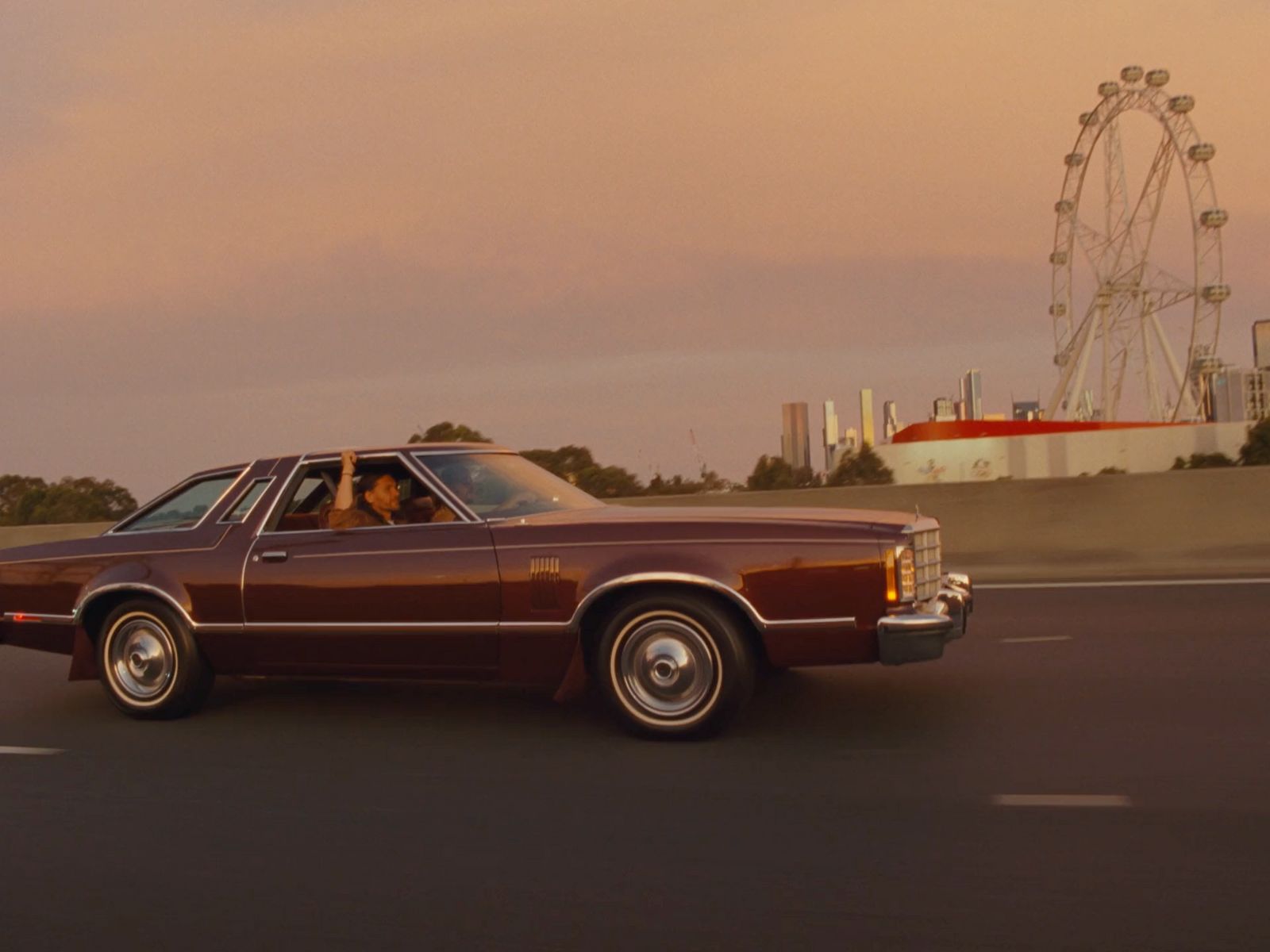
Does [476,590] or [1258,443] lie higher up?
[1258,443]

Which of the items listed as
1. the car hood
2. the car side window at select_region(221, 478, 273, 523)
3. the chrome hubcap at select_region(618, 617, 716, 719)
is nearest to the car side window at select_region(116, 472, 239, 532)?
the car side window at select_region(221, 478, 273, 523)

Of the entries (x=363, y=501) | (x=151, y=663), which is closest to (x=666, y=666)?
(x=363, y=501)

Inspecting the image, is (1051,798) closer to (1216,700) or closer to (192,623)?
(1216,700)

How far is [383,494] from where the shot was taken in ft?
25.0

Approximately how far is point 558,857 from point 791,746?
1.84 meters

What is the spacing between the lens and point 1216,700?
7.32 m

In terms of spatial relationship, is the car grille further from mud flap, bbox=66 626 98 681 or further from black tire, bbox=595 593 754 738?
mud flap, bbox=66 626 98 681

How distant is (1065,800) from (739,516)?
2.05m

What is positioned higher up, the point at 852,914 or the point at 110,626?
the point at 110,626

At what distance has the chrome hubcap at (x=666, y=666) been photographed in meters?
6.67

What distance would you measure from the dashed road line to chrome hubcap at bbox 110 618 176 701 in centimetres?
438

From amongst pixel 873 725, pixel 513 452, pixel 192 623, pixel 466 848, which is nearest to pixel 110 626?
pixel 192 623

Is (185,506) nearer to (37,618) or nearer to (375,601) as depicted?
(37,618)

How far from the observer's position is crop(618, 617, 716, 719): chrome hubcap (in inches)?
263
